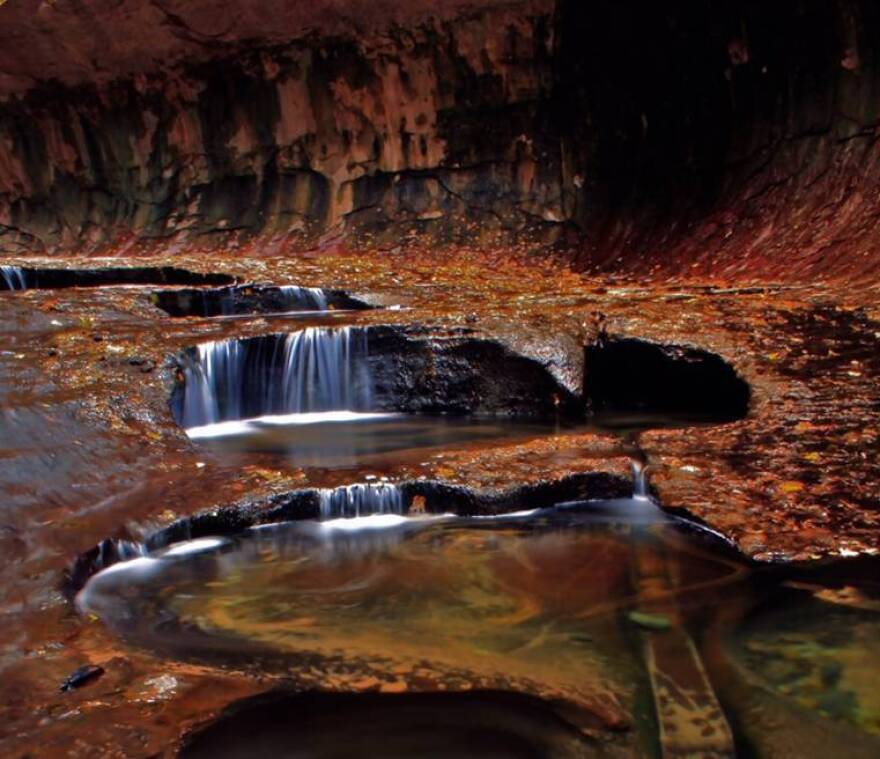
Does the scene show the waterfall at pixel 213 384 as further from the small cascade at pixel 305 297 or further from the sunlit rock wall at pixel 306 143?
the sunlit rock wall at pixel 306 143

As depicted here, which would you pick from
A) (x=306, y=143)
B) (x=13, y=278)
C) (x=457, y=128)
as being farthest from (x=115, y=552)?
(x=306, y=143)

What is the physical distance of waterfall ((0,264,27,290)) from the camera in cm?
967

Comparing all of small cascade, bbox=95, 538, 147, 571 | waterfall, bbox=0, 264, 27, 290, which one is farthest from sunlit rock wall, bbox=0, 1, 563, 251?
small cascade, bbox=95, 538, 147, 571

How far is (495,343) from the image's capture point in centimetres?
643

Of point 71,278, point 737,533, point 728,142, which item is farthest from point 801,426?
point 71,278

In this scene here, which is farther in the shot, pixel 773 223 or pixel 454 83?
pixel 454 83

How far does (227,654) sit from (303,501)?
126 cm

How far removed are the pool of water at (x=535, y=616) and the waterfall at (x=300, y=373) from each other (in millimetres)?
2676

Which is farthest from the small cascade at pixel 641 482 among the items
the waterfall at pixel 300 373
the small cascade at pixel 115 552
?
the waterfall at pixel 300 373

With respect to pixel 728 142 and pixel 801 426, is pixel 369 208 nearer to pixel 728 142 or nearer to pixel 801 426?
pixel 728 142

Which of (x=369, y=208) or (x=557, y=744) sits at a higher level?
(x=369, y=208)

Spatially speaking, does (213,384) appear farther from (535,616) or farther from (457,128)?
(457,128)

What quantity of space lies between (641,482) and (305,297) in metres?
5.18

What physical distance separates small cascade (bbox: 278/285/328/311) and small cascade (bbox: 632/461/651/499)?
488cm
